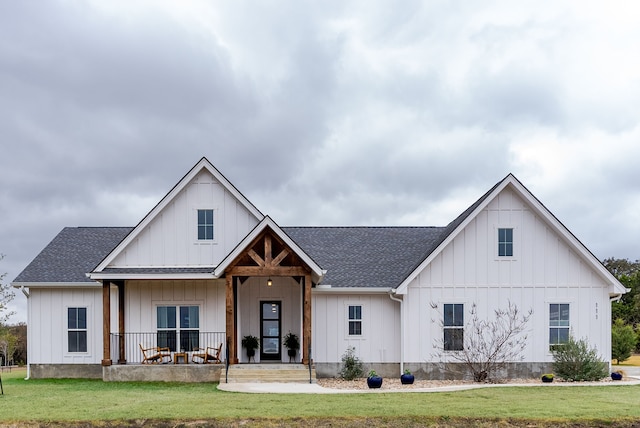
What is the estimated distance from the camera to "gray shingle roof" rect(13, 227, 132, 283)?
22.4 m

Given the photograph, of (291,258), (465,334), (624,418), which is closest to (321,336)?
(291,258)

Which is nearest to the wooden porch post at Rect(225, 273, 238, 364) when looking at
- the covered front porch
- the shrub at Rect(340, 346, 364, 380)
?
the covered front porch

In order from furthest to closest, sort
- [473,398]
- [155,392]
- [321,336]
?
[321,336]
[155,392]
[473,398]

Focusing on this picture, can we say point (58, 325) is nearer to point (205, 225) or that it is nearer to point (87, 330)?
point (87, 330)

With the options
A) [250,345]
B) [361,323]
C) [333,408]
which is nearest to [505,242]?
[361,323]

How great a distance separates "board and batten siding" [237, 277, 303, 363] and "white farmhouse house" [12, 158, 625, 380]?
4 centimetres

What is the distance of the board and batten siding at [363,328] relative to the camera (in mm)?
21797

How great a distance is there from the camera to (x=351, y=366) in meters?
20.9

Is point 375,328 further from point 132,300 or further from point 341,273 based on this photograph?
point 132,300

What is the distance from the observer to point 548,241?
69.7ft

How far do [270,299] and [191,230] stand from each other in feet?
12.5

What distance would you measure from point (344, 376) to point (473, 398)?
628 cm

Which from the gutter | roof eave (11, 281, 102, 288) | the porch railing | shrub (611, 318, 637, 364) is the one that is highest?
roof eave (11, 281, 102, 288)

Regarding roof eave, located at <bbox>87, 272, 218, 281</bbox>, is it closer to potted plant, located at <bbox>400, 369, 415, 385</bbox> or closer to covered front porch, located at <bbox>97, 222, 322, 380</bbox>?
covered front porch, located at <bbox>97, 222, 322, 380</bbox>
